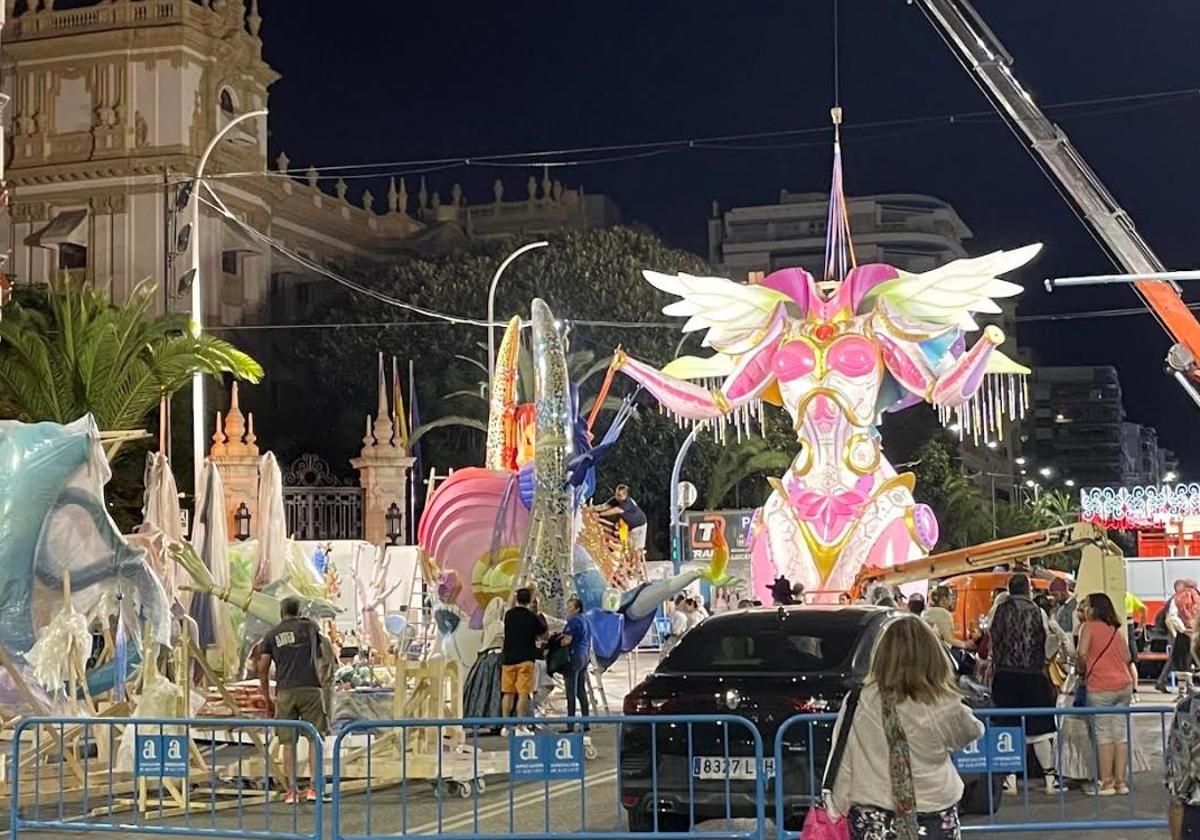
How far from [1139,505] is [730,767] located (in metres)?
57.1

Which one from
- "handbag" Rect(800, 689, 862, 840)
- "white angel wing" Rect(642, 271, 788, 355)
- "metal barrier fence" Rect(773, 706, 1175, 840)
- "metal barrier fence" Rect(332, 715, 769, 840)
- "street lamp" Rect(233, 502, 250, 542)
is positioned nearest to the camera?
"handbag" Rect(800, 689, 862, 840)

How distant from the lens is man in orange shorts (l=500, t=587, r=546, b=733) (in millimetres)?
15672

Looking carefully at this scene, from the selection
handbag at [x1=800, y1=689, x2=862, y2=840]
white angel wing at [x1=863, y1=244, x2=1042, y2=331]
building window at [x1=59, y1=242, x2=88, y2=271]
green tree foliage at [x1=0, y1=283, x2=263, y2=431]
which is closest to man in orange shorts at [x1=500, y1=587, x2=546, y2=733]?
handbag at [x1=800, y1=689, x2=862, y2=840]

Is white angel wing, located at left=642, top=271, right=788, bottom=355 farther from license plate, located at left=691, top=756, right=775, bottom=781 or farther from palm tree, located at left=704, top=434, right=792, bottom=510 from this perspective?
palm tree, located at left=704, top=434, right=792, bottom=510

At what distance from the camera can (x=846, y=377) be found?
26.8 m

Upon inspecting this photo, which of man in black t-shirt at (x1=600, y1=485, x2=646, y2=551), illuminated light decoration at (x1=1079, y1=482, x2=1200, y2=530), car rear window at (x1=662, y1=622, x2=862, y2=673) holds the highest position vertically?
illuminated light decoration at (x1=1079, y1=482, x2=1200, y2=530)

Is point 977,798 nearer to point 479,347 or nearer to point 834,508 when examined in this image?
point 834,508

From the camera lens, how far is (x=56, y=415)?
1289 inches

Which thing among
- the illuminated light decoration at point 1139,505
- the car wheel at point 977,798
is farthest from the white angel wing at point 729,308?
the illuminated light decoration at point 1139,505

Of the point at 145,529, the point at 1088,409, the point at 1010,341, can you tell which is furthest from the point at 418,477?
the point at 1088,409

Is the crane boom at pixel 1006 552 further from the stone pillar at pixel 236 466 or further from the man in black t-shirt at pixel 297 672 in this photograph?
the stone pillar at pixel 236 466

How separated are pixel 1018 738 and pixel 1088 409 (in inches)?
5696

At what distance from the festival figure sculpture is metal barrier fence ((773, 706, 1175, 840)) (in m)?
10.0

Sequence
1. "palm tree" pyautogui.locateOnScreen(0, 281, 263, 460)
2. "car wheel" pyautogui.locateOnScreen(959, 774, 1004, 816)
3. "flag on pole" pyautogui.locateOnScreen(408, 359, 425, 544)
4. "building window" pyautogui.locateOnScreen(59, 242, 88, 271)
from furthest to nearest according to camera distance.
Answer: "building window" pyautogui.locateOnScreen(59, 242, 88, 271) → "flag on pole" pyautogui.locateOnScreen(408, 359, 425, 544) → "palm tree" pyautogui.locateOnScreen(0, 281, 263, 460) → "car wheel" pyautogui.locateOnScreen(959, 774, 1004, 816)
